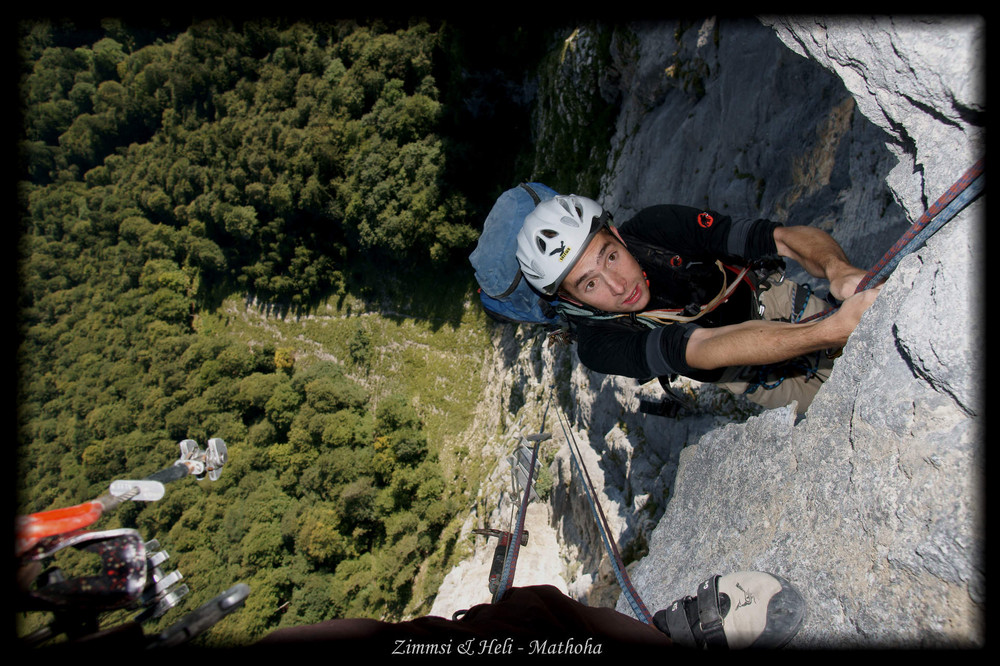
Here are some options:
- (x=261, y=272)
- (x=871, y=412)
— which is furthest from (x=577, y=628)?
(x=261, y=272)

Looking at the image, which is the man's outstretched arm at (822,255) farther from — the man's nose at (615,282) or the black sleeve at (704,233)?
the man's nose at (615,282)

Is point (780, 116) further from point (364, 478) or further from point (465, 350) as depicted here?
point (364, 478)

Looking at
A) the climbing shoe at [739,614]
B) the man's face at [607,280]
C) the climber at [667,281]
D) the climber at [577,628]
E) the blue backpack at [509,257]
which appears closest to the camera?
A: the climber at [577,628]

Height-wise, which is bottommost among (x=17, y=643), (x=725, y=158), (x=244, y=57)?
(x=17, y=643)

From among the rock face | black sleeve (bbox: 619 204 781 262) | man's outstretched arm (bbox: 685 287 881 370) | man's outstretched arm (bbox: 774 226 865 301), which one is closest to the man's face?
black sleeve (bbox: 619 204 781 262)

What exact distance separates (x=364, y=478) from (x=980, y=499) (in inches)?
1073

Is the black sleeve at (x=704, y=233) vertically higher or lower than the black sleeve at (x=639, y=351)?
higher

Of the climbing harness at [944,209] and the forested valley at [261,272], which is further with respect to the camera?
the forested valley at [261,272]

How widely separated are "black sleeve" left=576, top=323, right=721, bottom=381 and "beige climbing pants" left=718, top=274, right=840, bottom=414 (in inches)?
24.0

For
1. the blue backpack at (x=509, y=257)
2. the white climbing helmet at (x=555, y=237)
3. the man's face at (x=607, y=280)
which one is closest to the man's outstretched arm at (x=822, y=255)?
the man's face at (x=607, y=280)

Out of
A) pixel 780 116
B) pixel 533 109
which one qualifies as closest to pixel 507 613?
pixel 780 116

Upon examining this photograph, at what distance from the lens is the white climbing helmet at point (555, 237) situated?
14.5 feet

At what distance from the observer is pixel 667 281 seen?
179 inches

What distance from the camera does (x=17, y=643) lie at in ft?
6.91
